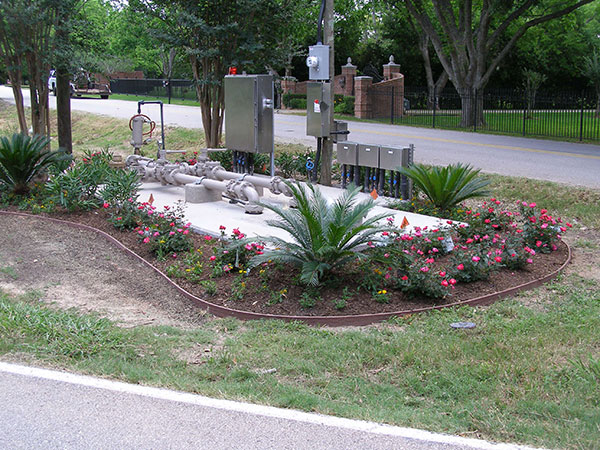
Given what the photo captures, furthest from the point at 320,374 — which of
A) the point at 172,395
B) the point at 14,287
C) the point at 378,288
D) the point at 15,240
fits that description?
the point at 15,240

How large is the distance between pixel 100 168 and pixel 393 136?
13218mm

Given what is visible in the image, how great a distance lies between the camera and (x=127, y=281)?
7.66m

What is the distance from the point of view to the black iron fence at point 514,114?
2319 centimetres

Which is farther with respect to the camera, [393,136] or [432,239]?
[393,136]

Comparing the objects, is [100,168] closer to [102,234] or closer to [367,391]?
[102,234]

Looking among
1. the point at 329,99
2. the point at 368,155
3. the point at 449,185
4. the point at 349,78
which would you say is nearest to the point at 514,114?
the point at 349,78

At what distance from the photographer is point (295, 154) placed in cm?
1612

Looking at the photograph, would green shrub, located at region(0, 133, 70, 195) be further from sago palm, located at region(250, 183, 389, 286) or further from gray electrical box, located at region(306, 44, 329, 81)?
sago palm, located at region(250, 183, 389, 286)

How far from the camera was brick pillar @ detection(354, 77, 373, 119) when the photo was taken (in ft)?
104

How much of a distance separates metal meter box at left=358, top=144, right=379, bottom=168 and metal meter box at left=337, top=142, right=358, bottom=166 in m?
0.10

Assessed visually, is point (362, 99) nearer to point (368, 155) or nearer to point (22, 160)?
point (368, 155)

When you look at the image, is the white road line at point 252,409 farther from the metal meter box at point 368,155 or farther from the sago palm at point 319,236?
the metal meter box at point 368,155

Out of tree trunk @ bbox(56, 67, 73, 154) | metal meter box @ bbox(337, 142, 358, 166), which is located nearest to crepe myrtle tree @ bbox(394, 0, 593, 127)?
metal meter box @ bbox(337, 142, 358, 166)

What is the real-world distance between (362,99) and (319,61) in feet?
66.0
